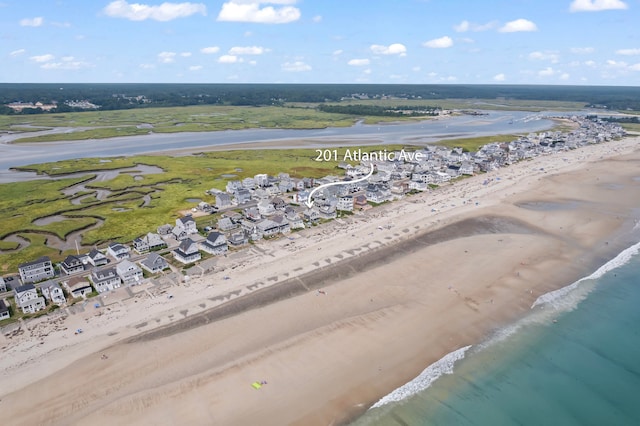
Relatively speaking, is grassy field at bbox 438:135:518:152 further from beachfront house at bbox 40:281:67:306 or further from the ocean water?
beachfront house at bbox 40:281:67:306

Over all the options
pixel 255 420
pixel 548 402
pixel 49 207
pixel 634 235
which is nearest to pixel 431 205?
pixel 634 235

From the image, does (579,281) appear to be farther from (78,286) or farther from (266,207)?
(78,286)

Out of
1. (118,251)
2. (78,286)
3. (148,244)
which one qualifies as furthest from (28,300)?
(148,244)

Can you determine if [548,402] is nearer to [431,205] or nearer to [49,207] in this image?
[431,205]

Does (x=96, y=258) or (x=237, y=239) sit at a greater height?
(x=237, y=239)

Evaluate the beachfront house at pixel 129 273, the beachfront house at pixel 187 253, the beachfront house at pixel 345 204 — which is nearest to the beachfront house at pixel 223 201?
the beachfront house at pixel 345 204

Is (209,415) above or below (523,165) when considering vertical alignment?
below
